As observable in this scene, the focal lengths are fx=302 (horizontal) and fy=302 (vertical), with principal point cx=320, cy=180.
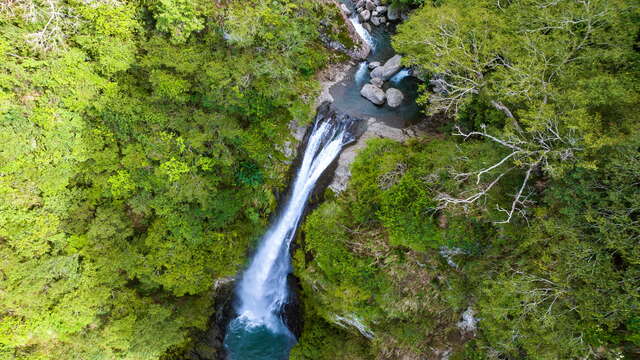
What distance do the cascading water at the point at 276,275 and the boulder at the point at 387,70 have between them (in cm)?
466

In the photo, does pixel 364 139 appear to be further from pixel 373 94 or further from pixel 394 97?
pixel 394 97

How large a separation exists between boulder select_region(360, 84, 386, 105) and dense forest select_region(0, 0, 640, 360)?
2476mm

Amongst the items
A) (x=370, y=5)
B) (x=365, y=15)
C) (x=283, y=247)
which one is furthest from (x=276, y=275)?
(x=370, y=5)

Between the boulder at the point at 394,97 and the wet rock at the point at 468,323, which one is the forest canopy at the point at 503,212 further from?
the boulder at the point at 394,97

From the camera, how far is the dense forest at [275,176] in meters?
8.51

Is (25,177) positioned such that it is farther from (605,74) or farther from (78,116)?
(605,74)

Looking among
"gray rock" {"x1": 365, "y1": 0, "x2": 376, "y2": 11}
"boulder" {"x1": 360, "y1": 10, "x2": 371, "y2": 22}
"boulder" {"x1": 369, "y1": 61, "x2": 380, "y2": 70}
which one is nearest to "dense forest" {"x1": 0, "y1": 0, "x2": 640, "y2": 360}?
"boulder" {"x1": 369, "y1": 61, "x2": 380, "y2": 70}

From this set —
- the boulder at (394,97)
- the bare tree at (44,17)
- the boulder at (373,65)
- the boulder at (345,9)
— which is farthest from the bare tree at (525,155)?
the boulder at (345,9)

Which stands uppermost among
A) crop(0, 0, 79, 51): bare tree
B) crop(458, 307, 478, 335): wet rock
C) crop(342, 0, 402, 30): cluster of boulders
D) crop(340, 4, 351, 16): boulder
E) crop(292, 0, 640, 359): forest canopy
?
crop(0, 0, 79, 51): bare tree

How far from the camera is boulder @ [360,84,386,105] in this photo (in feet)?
53.7

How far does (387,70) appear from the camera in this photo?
698 inches

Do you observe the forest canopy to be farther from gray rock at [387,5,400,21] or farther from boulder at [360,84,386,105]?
gray rock at [387,5,400,21]

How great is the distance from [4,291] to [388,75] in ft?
63.6

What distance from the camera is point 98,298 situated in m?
12.1
